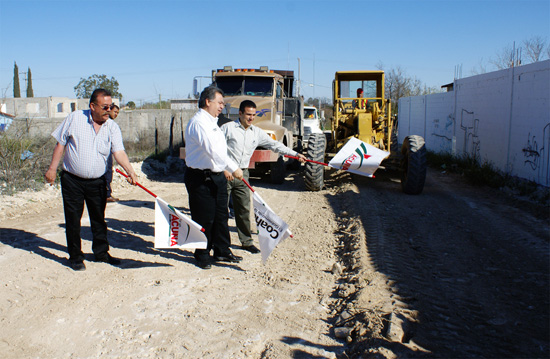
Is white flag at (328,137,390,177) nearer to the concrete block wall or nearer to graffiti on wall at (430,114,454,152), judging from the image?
the concrete block wall

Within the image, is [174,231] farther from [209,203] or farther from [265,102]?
[265,102]

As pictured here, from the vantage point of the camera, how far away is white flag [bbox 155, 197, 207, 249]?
16.2 feet

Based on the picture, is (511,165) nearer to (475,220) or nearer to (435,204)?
(435,204)

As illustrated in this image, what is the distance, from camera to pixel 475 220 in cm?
744

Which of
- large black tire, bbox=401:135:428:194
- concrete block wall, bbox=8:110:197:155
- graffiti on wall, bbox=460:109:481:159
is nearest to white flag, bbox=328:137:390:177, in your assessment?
large black tire, bbox=401:135:428:194

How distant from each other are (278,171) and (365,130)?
217cm

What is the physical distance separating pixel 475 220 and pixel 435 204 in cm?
129

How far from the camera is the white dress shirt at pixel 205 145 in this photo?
4742 millimetres

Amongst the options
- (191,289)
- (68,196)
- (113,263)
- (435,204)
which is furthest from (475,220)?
(68,196)

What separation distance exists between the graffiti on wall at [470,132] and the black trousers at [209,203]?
10.1m

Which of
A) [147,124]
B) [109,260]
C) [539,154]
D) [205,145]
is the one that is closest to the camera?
[205,145]

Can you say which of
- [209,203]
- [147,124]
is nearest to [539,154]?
[209,203]

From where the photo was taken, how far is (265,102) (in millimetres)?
11172

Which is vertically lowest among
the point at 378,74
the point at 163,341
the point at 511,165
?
the point at 163,341
